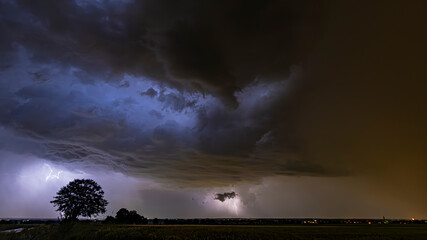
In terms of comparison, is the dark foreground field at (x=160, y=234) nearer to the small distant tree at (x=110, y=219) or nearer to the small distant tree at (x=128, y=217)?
the small distant tree at (x=110, y=219)

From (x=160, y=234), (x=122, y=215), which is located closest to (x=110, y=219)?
(x=122, y=215)

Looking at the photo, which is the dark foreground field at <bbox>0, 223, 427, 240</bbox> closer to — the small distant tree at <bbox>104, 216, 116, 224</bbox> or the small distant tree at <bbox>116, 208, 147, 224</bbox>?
the small distant tree at <bbox>104, 216, 116, 224</bbox>

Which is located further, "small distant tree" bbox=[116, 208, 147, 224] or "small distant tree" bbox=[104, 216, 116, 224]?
"small distant tree" bbox=[116, 208, 147, 224]

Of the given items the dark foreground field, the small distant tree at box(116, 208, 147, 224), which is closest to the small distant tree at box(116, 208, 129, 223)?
the small distant tree at box(116, 208, 147, 224)

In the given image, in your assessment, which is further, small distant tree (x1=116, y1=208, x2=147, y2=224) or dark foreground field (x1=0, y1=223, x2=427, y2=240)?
small distant tree (x1=116, y1=208, x2=147, y2=224)

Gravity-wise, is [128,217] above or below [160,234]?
above

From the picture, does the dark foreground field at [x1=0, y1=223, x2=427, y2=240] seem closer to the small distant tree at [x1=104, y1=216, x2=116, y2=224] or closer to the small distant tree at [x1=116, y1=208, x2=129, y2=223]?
the small distant tree at [x1=104, y1=216, x2=116, y2=224]

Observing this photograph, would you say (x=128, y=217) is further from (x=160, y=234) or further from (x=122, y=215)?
(x=160, y=234)

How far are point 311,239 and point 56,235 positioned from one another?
1640 inches

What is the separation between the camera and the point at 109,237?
48469 mm

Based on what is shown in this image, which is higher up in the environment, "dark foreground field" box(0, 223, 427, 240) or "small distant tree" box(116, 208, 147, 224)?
"small distant tree" box(116, 208, 147, 224)

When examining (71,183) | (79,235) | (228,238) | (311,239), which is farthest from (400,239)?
(71,183)

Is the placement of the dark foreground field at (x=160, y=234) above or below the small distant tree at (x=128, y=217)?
below

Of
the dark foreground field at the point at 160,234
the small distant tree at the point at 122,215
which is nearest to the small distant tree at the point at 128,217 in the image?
the small distant tree at the point at 122,215
